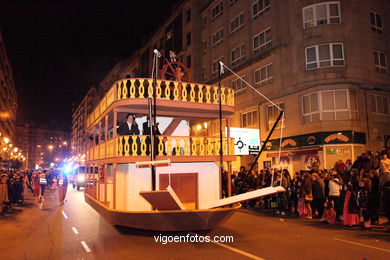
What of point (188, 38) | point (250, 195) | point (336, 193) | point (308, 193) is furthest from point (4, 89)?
point (250, 195)

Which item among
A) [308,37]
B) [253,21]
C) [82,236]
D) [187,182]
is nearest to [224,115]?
[187,182]

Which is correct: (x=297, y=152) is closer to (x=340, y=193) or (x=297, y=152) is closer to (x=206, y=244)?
(x=340, y=193)

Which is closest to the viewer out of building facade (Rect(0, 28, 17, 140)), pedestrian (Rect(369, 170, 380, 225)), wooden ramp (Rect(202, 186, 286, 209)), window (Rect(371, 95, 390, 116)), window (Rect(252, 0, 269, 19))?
wooden ramp (Rect(202, 186, 286, 209))

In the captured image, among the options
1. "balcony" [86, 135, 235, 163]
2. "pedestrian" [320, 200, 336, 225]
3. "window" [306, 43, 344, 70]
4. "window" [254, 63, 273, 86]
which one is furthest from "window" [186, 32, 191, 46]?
"pedestrian" [320, 200, 336, 225]

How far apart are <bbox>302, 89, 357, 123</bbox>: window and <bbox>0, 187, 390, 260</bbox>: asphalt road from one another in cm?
1121

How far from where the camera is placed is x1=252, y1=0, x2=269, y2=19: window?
28.0 meters

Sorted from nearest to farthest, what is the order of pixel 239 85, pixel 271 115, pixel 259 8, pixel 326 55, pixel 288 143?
1. pixel 326 55
2. pixel 288 143
3. pixel 271 115
4. pixel 259 8
5. pixel 239 85

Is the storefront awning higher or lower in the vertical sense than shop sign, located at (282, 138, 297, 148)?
lower

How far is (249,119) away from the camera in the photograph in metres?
30.0

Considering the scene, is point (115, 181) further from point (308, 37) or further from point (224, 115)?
point (308, 37)

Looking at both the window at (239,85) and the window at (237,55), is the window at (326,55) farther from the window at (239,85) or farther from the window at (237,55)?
the window at (237,55)

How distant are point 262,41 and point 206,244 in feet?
75.2

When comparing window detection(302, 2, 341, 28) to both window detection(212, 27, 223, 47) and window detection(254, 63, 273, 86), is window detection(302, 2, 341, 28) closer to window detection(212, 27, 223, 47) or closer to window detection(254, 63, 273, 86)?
window detection(254, 63, 273, 86)

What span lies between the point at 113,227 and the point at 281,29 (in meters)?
21.0
